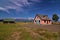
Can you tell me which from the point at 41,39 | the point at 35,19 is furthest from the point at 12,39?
the point at 35,19

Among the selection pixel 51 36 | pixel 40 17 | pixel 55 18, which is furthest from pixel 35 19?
pixel 51 36

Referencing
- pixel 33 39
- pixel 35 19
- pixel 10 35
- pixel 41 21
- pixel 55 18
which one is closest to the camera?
pixel 33 39

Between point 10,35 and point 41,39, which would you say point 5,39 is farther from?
point 41,39

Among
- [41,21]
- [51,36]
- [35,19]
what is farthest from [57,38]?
[35,19]

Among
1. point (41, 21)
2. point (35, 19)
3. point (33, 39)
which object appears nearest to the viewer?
point (33, 39)

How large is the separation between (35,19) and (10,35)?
117 feet

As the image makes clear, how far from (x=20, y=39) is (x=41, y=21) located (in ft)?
109

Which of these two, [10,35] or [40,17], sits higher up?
[40,17]

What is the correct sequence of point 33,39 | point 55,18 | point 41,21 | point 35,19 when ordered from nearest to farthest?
point 33,39, point 41,21, point 35,19, point 55,18

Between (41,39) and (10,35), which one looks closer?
(41,39)

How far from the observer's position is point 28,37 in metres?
12.5

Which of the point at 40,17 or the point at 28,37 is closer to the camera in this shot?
the point at 28,37

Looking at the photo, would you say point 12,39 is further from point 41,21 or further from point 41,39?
point 41,21

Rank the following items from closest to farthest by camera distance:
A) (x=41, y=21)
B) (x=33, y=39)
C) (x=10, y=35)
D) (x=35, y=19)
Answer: (x=33, y=39), (x=10, y=35), (x=41, y=21), (x=35, y=19)
